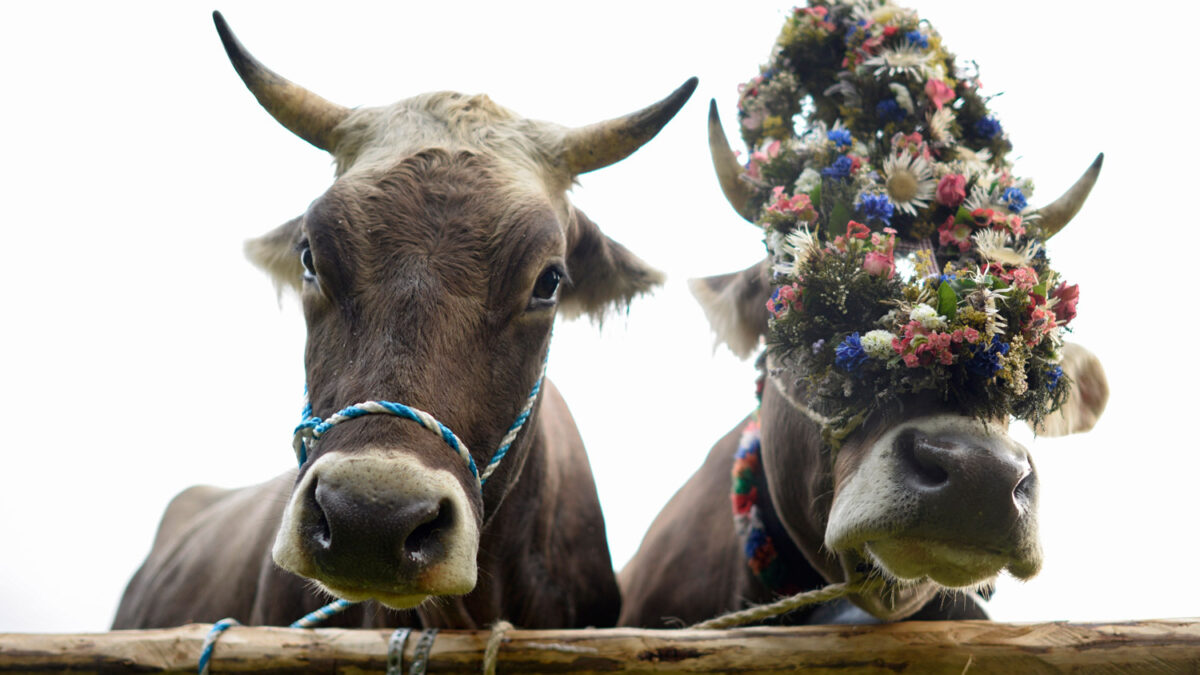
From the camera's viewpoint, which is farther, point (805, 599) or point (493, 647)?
point (805, 599)

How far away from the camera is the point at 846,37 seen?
3.72 m

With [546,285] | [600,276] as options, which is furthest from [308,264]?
[600,276]

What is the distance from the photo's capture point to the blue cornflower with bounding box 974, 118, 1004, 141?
3.50 m

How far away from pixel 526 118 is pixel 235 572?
101 inches

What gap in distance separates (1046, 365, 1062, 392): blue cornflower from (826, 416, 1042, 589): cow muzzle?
32 cm

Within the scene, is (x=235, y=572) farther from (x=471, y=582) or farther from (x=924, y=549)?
(x=924, y=549)

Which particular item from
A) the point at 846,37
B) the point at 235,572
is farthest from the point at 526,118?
the point at 235,572

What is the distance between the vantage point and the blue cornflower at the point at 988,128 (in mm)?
3502

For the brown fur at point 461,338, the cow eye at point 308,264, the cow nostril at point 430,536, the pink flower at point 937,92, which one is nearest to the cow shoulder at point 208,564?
the brown fur at point 461,338

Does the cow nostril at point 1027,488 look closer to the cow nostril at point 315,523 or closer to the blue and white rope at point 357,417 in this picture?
the blue and white rope at point 357,417

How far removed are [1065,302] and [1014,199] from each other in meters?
0.43

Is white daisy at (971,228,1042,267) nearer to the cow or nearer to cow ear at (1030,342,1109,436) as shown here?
cow ear at (1030,342,1109,436)

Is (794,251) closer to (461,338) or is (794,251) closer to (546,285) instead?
(546,285)

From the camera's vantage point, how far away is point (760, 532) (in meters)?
3.68
